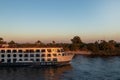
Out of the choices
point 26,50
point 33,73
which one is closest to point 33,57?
point 26,50

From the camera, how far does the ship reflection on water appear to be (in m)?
53.4

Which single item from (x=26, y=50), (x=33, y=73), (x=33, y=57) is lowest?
(x=33, y=73)

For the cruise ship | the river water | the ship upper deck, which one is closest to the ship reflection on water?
the river water

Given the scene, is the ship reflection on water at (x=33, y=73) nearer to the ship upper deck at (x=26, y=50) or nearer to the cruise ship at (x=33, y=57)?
the cruise ship at (x=33, y=57)

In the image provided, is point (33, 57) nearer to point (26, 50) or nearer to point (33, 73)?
point (26, 50)

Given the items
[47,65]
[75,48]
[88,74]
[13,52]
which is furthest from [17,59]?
[75,48]

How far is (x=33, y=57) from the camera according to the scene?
6938 centimetres

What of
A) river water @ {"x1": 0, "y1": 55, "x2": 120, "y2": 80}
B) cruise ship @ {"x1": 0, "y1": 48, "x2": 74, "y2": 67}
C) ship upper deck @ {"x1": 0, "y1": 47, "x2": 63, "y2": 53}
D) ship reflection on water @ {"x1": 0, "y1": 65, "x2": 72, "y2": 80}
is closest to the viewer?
river water @ {"x1": 0, "y1": 55, "x2": 120, "y2": 80}

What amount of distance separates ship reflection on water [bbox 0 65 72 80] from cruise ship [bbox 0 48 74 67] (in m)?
2.90

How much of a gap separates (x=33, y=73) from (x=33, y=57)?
37.1 feet

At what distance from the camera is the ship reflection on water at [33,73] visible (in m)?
53.4

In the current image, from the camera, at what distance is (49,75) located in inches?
2202

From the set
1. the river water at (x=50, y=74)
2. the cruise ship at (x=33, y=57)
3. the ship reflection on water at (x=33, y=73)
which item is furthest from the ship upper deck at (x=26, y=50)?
the river water at (x=50, y=74)

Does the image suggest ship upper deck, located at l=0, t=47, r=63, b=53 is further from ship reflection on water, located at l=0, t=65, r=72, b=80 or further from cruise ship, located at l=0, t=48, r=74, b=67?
ship reflection on water, located at l=0, t=65, r=72, b=80
